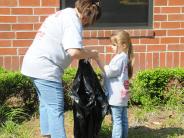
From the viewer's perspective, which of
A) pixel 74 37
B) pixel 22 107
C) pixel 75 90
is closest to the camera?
pixel 74 37

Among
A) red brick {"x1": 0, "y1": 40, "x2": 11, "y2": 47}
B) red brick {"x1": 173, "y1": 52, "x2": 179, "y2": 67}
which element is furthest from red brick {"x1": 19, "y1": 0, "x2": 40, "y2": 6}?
red brick {"x1": 173, "y1": 52, "x2": 179, "y2": 67}

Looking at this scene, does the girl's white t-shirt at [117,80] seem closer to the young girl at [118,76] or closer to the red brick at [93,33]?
the young girl at [118,76]

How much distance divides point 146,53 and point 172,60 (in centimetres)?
38

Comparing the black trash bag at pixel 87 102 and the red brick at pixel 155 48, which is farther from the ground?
the red brick at pixel 155 48

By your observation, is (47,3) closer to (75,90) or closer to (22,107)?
(22,107)

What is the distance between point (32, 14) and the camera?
7594 millimetres

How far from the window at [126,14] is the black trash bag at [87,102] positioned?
250cm

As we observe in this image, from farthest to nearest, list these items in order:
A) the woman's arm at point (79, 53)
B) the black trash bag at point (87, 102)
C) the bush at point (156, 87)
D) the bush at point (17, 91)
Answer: the bush at point (156, 87) → the bush at point (17, 91) → the black trash bag at point (87, 102) → the woman's arm at point (79, 53)

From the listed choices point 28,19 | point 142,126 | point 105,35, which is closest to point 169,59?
point 105,35

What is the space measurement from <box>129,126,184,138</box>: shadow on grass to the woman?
1.36 meters

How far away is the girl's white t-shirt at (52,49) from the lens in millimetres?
4910

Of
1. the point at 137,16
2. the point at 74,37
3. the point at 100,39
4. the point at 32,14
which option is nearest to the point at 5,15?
the point at 32,14

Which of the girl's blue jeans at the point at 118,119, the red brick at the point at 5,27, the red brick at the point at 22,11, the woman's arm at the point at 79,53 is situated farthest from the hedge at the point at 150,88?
the woman's arm at the point at 79,53

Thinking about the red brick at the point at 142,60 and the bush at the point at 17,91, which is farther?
the red brick at the point at 142,60
